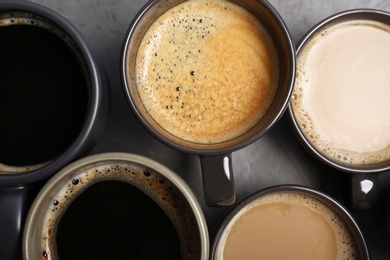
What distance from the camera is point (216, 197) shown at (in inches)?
43.6

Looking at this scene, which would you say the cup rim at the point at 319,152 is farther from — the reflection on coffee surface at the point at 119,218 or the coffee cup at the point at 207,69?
the reflection on coffee surface at the point at 119,218

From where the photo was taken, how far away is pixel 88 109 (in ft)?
3.68

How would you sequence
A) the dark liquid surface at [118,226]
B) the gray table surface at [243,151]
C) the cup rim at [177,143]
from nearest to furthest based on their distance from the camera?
the cup rim at [177,143], the dark liquid surface at [118,226], the gray table surface at [243,151]

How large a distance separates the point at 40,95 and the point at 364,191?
73cm

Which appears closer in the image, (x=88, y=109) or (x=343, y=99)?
(x=88, y=109)

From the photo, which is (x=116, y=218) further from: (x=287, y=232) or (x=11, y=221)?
(x=287, y=232)

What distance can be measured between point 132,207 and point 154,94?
249 millimetres

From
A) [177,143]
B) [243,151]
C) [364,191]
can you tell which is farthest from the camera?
[243,151]

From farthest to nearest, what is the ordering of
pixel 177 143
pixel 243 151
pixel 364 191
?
pixel 243 151 < pixel 364 191 < pixel 177 143

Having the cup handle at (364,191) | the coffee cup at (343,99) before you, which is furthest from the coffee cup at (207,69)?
the cup handle at (364,191)

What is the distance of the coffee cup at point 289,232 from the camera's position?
1.24 m

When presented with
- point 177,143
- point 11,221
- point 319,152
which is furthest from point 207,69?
point 11,221

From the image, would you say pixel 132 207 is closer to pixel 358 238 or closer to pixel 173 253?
pixel 173 253

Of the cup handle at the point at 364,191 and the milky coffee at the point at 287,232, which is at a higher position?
the cup handle at the point at 364,191
